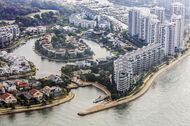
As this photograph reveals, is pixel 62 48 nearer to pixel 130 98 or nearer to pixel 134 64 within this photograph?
pixel 134 64

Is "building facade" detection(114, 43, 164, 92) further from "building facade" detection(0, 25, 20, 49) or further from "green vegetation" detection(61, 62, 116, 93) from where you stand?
"building facade" detection(0, 25, 20, 49)

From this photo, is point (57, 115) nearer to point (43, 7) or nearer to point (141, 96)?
point (141, 96)

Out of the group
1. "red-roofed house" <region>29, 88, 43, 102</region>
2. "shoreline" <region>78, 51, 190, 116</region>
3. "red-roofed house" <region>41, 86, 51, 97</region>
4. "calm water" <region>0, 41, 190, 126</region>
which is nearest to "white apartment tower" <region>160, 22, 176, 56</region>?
"shoreline" <region>78, 51, 190, 116</region>

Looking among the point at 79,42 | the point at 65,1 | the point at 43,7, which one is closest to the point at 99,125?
the point at 79,42

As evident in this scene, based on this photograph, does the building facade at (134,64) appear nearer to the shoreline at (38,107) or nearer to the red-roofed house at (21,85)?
the shoreline at (38,107)

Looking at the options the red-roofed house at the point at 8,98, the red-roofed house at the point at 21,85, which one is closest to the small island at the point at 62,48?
the red-roofed house at the point at 21,85
